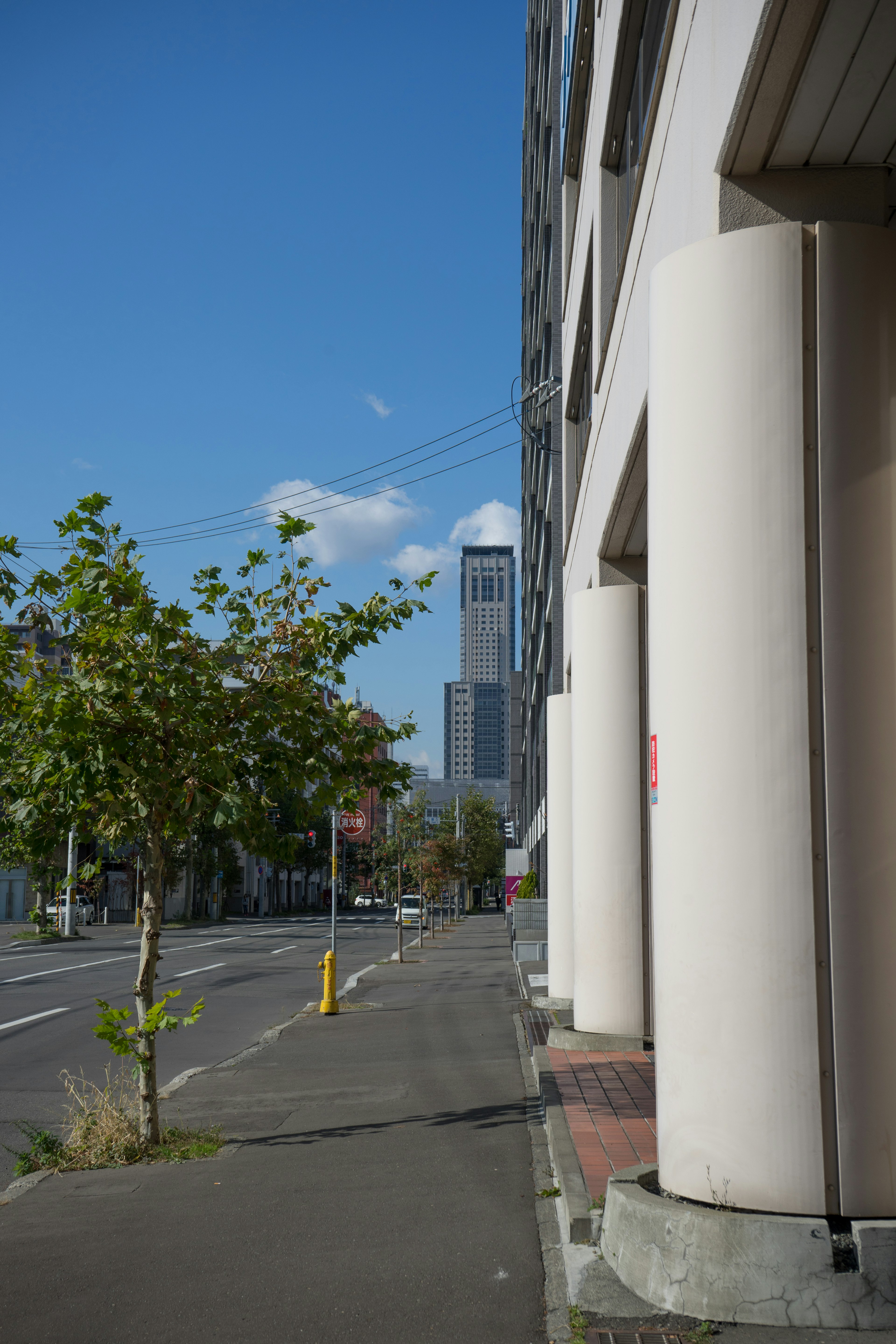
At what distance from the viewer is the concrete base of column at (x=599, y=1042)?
10.4 metres

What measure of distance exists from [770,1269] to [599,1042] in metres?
6.70

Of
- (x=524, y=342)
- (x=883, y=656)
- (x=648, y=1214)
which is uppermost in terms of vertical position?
(x=524, y=342)

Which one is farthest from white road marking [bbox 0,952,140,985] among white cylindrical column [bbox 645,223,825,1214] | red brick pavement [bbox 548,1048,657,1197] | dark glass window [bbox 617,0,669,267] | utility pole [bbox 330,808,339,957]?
white cylindrical column [bbox 645,223,825,1214]

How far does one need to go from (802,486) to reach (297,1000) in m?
17.1

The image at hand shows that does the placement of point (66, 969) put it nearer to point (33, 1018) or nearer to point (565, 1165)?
point (33, 1018)

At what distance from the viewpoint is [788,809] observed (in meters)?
4.27

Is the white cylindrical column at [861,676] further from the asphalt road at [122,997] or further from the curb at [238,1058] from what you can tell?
the curb at [238,1058]

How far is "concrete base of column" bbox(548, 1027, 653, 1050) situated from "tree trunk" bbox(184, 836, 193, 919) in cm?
5668

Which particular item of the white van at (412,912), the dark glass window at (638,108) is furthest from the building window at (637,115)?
the white van at (412,912)

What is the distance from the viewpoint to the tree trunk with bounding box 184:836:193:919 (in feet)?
216

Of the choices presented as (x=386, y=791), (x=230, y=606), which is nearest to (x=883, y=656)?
(x=386, y=791)

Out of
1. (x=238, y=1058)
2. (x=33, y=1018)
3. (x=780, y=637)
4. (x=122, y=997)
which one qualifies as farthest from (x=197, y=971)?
(x=780, y=637)

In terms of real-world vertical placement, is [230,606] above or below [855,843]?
above

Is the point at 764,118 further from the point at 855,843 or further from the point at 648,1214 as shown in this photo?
the point at 648,1214
